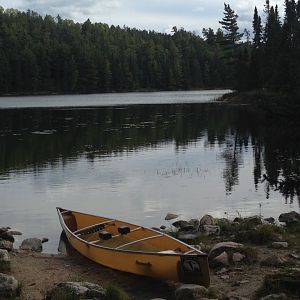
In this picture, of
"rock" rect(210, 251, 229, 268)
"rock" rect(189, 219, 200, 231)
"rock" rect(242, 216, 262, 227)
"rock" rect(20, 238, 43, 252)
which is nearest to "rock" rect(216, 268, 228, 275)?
"rock" rect(210, 251, 229, 268)

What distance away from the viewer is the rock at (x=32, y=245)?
17281 millimetres

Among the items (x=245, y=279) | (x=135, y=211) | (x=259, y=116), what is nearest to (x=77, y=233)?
(x=135, y=211)

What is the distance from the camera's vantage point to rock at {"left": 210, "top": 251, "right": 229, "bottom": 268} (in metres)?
13.7

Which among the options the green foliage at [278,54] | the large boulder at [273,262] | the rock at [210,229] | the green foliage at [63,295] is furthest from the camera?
the green foliage at [278,54]

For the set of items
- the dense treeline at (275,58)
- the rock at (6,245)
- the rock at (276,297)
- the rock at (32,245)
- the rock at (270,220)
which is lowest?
the rock at (32,245)

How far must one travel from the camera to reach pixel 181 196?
24.6 m

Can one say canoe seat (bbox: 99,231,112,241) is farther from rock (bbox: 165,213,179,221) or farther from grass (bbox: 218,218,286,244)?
rock (bbox: 165,213,179,221)

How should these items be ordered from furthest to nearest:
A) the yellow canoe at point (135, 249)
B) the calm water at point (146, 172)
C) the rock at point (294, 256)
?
the calm water at point (146, 172) → the rock at point (294, 256) → the yellow canoe at point (135, 249)

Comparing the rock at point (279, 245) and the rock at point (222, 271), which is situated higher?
the rock at point (279, 245)

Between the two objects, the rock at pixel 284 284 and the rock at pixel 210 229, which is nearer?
the rock at pixel 284 284

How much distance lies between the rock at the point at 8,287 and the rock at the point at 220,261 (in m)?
4.71

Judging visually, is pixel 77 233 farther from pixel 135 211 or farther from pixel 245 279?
pixel 245 279

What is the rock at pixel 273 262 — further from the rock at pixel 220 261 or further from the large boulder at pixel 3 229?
the large boulder at pixel 3 229

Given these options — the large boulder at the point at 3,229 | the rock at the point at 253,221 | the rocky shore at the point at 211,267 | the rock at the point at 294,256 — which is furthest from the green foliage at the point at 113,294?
the large boulder at the point at 3,229
